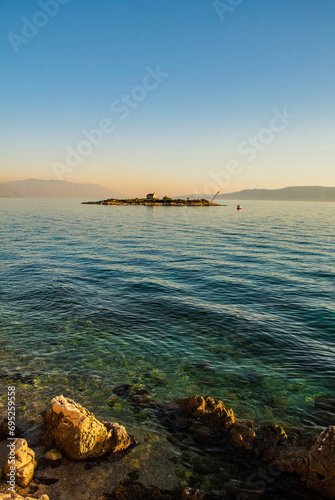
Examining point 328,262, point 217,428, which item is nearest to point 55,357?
point 217,428

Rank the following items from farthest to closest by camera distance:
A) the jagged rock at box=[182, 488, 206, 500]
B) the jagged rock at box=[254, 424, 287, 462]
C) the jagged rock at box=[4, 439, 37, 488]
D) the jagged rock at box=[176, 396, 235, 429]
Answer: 1. the jagged rock at box=[176, 396, 235, 429]
2. the jagged rock at box=[254, 424, 287, 462]
3. the jagged rock at box=[4, 439, 37, 488]
4. the jagged rock at box=[182, 488, 206, 500]

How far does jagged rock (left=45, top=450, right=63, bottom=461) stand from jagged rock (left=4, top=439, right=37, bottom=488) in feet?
1.18

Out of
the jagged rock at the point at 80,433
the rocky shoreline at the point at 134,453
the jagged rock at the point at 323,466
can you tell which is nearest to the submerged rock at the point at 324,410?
the rocky shoreline at the point at 134,453

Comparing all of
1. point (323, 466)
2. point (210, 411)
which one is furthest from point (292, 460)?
point (210, 411)

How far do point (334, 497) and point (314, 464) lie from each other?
64 centimetres

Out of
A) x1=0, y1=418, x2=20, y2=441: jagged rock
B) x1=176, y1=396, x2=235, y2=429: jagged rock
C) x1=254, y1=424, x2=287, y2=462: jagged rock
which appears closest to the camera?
x1=254, y1=424, x2=287, y2=462: jagged rock

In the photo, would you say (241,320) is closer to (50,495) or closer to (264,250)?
(50,495)

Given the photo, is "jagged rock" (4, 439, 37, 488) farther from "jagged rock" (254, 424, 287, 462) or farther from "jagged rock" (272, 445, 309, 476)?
"jagged rock" (272, 445, 309, 476)

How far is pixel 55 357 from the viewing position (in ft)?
39.7

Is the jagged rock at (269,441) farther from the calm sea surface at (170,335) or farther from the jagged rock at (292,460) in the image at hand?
the calm sea surface at (170,335)

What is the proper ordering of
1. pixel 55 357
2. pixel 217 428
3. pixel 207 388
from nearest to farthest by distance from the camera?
pixel 217 428 < pixel 207 388 < pixel 55 357

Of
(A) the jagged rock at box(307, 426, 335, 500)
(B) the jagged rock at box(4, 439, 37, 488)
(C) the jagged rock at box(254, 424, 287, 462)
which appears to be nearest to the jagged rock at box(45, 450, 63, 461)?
(B) the jagged rock at box(4, 439, 37, 488)

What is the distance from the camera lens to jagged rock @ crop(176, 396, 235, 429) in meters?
8.31

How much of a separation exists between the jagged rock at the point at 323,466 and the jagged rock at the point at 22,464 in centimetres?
621
